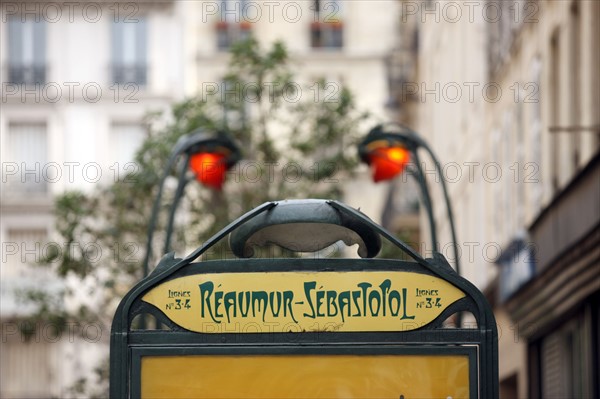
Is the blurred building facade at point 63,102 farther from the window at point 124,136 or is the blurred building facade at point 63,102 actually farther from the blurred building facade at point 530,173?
the blurred building facade at point 530,173

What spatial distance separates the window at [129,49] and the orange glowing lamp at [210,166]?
33539 mm

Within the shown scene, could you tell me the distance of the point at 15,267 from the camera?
5038cm

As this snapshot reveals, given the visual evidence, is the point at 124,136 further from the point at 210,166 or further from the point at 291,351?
the point at 291,351

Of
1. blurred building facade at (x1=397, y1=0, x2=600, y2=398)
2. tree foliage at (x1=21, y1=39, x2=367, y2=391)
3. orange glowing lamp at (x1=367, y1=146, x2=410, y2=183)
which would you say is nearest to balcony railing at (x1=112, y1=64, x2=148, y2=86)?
blurred building facade at (x1=397, y1=0, x2=600, y2=398)

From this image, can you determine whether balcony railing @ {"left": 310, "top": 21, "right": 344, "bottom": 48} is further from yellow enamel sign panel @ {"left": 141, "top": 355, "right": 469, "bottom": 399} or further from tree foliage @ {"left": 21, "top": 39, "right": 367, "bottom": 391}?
yellow enamel sign panel @ {"left": 141, "top": 355, "right": 469, "bottom": 399}

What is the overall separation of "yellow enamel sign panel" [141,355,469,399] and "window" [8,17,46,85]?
4455cm

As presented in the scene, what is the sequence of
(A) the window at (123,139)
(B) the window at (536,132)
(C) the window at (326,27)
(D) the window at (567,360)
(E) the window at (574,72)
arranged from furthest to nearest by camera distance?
(C) the window at (326,27) < (A) the window at (123,139) < (B) the window at (536,132) < (E) the window at (574,72) < (D) the window at (567,360)

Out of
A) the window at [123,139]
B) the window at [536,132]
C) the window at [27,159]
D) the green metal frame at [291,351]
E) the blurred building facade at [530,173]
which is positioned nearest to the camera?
the green metal frame at [291,351]

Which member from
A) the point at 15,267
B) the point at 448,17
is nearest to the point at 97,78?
the point at 15,267

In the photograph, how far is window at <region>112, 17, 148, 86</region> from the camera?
2046 inches

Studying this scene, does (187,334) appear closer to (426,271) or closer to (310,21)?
(426,271)

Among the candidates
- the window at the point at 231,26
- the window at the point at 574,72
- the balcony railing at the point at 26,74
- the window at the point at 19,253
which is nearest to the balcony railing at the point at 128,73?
the balcony railing at the point at 26,74

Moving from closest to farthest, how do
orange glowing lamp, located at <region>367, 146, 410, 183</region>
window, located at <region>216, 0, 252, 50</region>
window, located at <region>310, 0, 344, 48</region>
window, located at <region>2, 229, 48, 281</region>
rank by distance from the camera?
orange glowing lamp, located at <region>367, 146, 410, 183</region>
window, located at <region>2, 229, 48, 281</region>
window, located at <region>216, 0, 252, 50</region>
window, located at <region>310, 0, 344, 48</region>

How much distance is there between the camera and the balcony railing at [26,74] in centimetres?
5203
